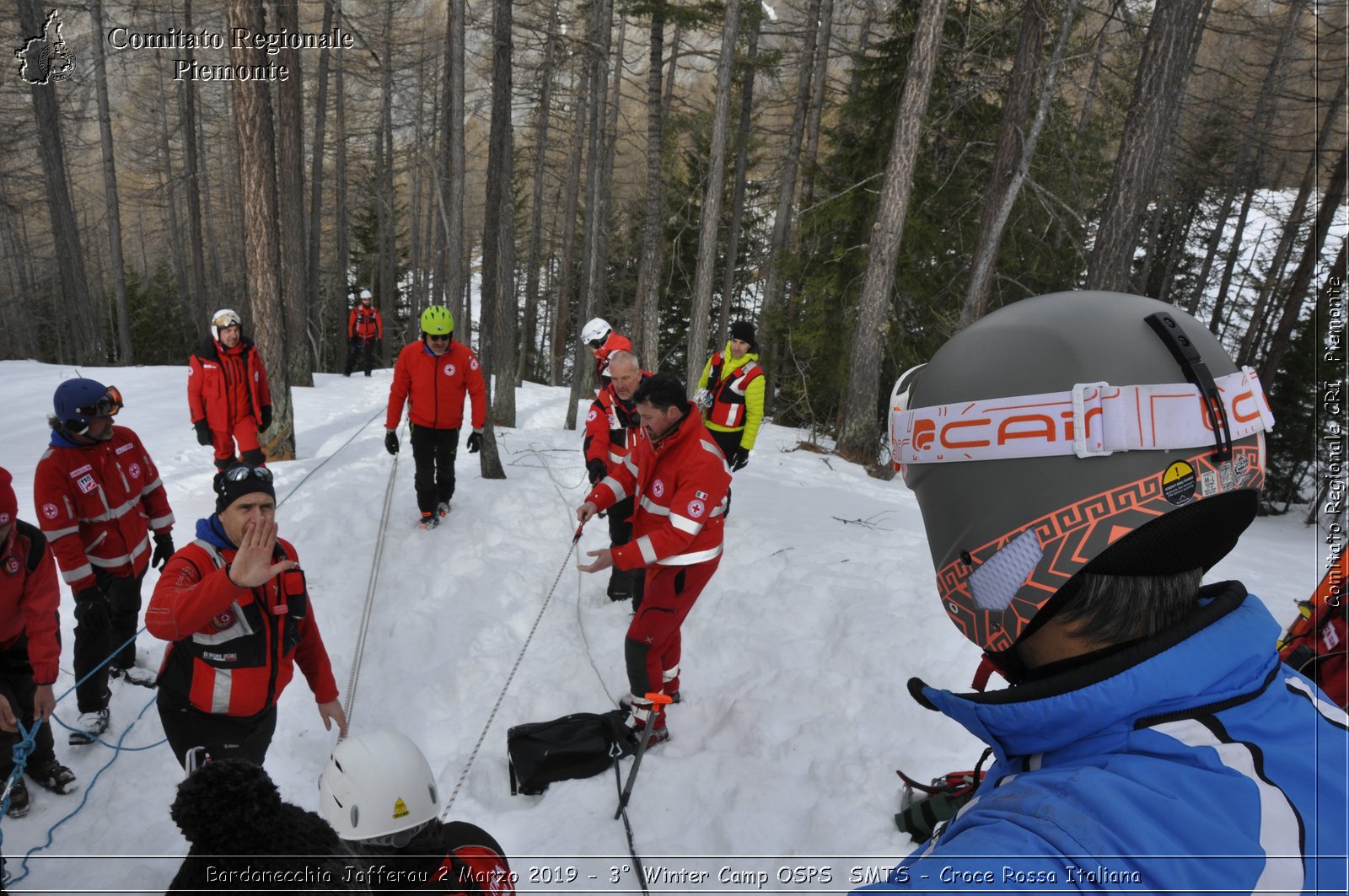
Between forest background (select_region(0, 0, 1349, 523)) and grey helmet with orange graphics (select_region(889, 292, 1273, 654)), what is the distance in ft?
1.82

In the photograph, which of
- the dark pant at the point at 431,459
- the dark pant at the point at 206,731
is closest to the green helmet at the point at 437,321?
the dark pant at the point at 431,459

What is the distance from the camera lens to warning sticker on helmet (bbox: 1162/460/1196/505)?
1.00 metres

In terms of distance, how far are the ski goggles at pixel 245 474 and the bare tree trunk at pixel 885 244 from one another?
31.9ft

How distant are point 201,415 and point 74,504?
10.0 ft

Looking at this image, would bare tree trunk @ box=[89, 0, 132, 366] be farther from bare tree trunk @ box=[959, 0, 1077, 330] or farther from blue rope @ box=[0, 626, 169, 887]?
bare tree trunk @ box=[959, 0, 1077, 330]

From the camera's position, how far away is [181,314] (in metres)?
31.2

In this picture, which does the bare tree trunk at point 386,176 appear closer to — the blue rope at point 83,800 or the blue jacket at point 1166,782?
the blue rope at point 83,800

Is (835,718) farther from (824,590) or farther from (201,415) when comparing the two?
(201,415)

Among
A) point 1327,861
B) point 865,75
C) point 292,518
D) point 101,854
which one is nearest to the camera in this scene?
point 1327,861

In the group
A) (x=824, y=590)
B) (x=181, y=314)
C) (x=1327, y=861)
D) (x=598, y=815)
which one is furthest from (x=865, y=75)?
(x=181, y=314)

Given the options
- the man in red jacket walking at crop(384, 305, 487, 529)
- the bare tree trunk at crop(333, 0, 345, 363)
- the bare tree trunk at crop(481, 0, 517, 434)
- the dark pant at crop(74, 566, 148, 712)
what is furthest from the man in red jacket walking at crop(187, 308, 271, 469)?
the bare tree trunk at crop(333, 0, 345, 363)

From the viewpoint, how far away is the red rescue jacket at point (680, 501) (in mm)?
3898

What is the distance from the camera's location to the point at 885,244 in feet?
34.1

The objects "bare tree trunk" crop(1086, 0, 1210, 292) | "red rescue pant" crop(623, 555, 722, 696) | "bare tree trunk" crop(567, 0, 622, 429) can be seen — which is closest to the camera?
"red rescue pant" crop(623, 555, 722, 696)
